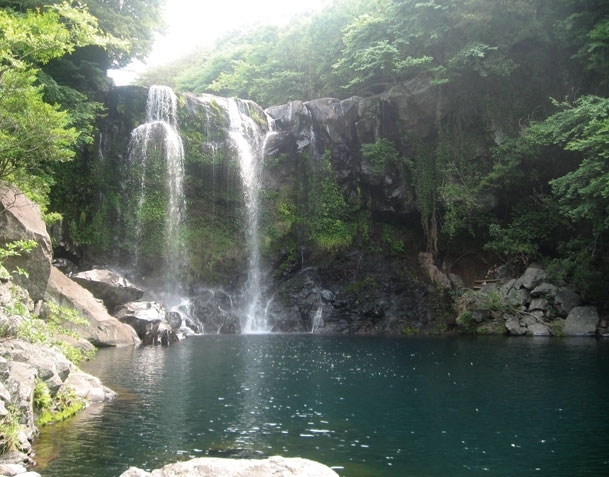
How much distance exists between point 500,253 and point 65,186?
75.1 ft

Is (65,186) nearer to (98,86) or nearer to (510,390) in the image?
(98,86)

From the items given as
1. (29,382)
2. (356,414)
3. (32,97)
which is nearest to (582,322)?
(356,414)

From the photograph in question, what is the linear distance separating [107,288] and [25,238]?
28.8ft

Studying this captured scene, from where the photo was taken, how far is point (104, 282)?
22.3 metres

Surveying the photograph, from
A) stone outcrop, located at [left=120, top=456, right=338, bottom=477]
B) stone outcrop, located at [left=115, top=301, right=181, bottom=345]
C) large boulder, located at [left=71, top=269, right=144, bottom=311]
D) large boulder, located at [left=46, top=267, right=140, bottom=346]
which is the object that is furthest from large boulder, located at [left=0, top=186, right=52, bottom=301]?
stone outcrop, located at [left=120, top=456, right=338, bottom=477]

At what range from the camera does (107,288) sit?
73.4 feet

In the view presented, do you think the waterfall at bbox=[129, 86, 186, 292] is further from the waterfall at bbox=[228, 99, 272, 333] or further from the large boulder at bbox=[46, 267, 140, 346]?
the large boulder at bbox=[46, 267, 140, 346]

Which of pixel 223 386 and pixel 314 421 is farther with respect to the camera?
pixel 223 386

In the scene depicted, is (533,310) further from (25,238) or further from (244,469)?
(244,469)

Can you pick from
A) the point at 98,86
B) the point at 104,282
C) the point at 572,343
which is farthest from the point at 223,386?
the point at 98,86

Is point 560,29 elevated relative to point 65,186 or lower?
elevated

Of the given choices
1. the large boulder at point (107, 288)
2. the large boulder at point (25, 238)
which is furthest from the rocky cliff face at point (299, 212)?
the large boulder at point (25, 238)

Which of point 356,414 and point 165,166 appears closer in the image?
point 356,414

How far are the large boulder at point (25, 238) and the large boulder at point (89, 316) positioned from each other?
3.74 m
